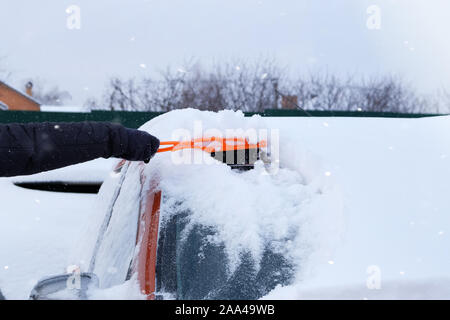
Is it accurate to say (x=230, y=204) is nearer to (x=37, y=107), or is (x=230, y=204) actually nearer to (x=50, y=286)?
(x=50, y=286)

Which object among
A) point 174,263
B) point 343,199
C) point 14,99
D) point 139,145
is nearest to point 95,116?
point 139,145

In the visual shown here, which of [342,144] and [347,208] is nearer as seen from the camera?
[347,208]

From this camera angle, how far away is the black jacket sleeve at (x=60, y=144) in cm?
155

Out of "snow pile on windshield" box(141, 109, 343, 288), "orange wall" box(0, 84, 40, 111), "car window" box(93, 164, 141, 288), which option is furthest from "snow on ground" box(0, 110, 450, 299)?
"orange wall" box(0, 84, 40, 111)

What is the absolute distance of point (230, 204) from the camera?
1.58 m

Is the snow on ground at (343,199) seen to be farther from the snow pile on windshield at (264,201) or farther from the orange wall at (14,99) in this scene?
the orange wall at (14,99)

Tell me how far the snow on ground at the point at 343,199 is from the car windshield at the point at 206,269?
5 centimetres

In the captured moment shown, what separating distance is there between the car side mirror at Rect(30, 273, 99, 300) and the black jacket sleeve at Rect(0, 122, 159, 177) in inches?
17.1

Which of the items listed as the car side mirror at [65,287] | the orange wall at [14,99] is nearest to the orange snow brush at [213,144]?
the car side mirror at [65,287]

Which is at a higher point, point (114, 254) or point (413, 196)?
point (413, 196)

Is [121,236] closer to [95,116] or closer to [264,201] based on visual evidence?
[264,201]

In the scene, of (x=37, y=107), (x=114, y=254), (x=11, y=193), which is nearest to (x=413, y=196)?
(x=114, y=254)

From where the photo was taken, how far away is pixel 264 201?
162 cm

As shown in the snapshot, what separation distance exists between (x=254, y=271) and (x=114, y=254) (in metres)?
0.77
